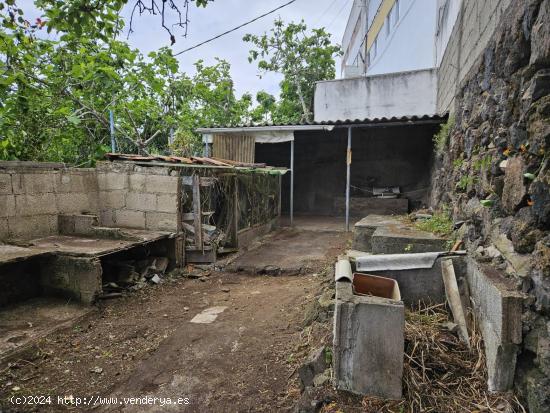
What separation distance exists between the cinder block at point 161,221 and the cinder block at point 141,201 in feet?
0.42

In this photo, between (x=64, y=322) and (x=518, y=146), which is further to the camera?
(x=64, y=322)

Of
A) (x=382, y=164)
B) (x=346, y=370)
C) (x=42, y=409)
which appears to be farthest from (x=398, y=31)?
(x=42, y=409)

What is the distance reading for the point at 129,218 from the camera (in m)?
6.49

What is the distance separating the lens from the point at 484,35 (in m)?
3.38

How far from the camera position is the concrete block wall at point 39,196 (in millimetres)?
5035

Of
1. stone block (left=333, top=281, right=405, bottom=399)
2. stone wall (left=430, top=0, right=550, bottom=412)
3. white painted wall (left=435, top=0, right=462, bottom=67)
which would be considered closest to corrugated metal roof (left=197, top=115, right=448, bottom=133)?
white painted wall (left=435, top=0, right=462, bottom=67)

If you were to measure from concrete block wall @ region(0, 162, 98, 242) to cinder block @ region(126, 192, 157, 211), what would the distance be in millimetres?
709

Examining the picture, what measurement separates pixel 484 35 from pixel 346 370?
3.37 meters

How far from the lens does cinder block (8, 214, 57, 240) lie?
513cm

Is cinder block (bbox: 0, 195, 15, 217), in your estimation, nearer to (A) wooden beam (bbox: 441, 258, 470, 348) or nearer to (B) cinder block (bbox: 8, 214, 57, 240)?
(B) cinder block (bbox: 8, 214, 57, 240)

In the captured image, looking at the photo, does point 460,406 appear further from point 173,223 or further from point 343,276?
point 173,223

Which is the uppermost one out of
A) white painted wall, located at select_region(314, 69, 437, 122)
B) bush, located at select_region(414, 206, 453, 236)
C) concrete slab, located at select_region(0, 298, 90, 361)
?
white painted wall, located at select_region(314, 69, 437, 122)

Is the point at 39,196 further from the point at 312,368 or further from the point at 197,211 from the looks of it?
the point at 312,368

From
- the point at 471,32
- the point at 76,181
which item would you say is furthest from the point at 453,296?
the point at 76,181
